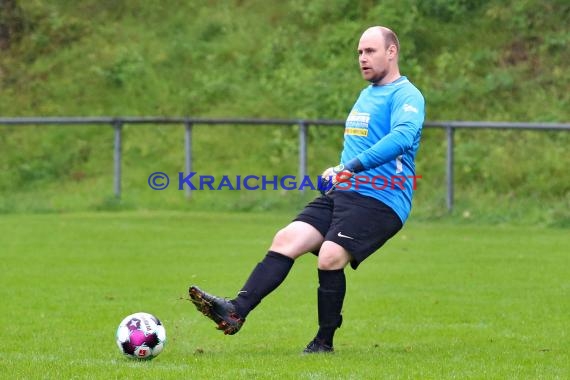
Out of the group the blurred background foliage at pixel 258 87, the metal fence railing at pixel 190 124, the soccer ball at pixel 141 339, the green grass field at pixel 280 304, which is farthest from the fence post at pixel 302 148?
the soccer ball at pixel 141 339

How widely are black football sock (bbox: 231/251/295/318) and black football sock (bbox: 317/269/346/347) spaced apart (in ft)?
0.79

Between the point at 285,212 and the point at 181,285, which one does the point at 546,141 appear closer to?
the point at 285,212

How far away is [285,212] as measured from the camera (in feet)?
64.6

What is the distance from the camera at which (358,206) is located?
25.3ft

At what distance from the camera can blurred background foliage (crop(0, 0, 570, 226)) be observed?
20156 millimetres

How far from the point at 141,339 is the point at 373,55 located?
7.08 feet

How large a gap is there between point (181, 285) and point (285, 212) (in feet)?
26.6

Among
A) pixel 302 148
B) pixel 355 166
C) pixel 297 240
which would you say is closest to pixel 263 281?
pixel 297 240

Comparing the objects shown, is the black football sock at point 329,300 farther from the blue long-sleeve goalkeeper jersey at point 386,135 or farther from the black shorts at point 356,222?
the blue long-sleeve goalkeeper jersey at point 386,135

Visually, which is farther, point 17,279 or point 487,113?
point 487,113

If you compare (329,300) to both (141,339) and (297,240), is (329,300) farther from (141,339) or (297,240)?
(141,339)

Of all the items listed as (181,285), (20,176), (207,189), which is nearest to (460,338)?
(181,285)

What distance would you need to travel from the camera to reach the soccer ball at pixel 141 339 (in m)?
7.34

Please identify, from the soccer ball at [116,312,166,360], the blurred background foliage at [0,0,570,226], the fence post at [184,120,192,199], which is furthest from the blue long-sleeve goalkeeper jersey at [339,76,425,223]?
the fence post at [184,120,192,199]
